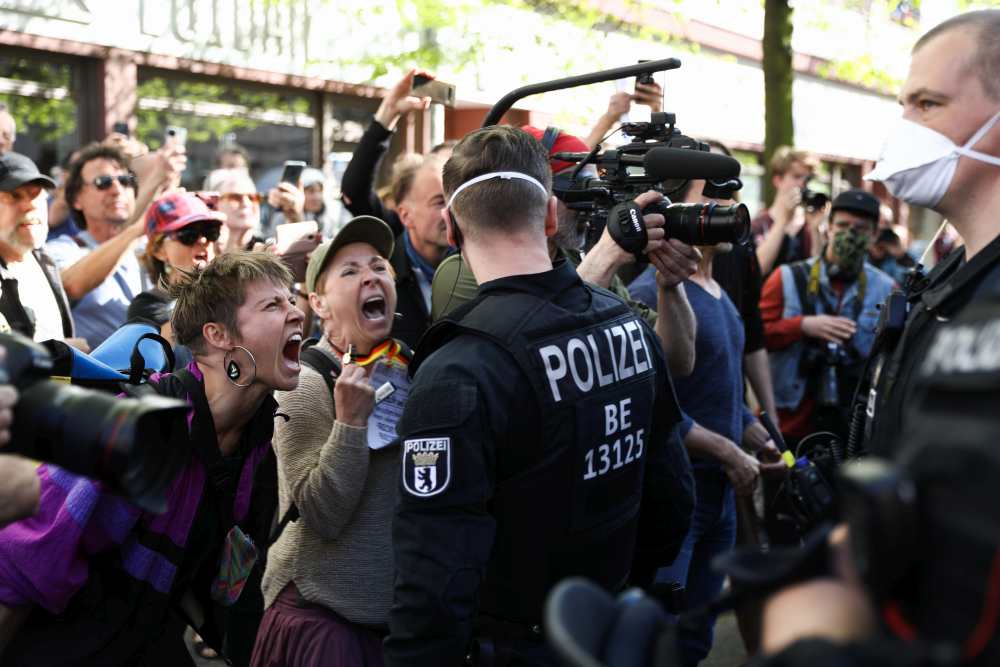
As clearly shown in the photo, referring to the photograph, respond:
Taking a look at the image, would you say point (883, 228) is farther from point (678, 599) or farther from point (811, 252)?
point (678, 599)

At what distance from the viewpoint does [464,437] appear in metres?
2.46

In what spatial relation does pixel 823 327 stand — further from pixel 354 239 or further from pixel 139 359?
pixel 139 359

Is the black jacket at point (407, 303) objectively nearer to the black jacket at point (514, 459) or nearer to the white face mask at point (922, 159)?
the black jacket at point (514, 459)

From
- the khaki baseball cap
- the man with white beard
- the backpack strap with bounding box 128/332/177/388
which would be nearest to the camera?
the backpack strap with bounding box 128/332/177/388

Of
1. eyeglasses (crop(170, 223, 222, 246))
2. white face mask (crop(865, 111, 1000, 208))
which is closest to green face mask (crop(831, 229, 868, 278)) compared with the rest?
eyeglasses (crop(170, 223, 222, 246))

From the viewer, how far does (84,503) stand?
263 cm

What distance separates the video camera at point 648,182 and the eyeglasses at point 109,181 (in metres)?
3.04

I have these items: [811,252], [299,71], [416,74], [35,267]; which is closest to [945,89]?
[416,74]

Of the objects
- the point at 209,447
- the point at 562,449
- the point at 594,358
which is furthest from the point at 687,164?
the point at 209,447

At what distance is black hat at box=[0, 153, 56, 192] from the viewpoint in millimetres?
4844

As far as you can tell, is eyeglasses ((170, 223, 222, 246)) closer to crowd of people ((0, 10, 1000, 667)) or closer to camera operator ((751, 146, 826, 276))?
crowd of people ((0, 10, 1000, 667))

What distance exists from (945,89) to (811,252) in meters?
5.87

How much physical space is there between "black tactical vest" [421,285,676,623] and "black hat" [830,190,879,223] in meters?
4.23

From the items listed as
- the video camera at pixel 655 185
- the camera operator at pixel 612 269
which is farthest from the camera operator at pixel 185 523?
the video camera at pixel 655 185
